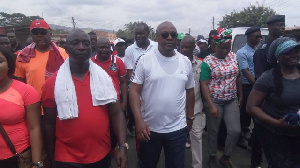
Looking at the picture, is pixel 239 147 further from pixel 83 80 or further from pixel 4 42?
pixel 4 42

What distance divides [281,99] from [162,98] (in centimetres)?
116

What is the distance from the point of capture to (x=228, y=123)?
366 cm

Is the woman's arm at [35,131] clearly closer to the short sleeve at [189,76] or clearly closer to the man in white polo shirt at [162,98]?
the man in white polo shirt at [162,98]

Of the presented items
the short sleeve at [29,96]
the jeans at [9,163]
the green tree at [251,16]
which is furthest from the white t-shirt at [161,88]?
the green tree at [251,16]

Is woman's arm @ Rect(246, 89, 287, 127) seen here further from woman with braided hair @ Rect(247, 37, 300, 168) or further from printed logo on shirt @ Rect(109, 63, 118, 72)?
printed logo on shirt @ Rect(109, 63, 118, 72)

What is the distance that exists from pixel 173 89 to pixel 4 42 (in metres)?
3.75

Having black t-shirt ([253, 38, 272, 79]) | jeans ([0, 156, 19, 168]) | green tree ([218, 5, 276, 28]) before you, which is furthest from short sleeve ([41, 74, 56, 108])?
→ green tree ([218, 5, 276, 28])

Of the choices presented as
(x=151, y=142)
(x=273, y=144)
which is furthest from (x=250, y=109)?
(x=151, y=142)

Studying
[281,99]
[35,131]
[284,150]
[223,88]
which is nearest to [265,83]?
[281,99]

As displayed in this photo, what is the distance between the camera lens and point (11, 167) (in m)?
2.09

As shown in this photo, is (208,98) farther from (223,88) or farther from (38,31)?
(38,31)

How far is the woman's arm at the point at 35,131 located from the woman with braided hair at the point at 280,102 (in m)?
2.10

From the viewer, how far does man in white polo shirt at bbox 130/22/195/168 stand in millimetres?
2705

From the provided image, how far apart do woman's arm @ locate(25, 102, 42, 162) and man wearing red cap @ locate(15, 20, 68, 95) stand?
3.57 ft
